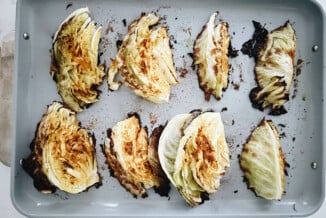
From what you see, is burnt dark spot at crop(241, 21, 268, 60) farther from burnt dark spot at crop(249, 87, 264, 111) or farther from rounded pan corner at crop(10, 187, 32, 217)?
rounded pan corner at crop(10, 187, 32, 217)

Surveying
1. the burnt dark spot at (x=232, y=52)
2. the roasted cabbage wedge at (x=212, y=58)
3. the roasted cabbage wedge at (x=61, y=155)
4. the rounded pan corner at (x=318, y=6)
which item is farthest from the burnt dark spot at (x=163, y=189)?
the rounded pan corner at (x=318, y=6)

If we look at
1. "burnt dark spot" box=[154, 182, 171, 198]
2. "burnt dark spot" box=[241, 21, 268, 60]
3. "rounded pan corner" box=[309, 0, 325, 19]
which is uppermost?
"rounded pan corner" box=[309, 0, 325, 19]

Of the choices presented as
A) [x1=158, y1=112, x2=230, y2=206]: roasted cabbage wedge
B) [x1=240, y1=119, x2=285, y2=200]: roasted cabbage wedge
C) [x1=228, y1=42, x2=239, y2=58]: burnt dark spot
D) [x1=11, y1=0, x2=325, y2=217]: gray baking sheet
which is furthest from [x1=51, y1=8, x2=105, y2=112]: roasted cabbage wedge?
[x1=240, y1=119, x2=285, y2=200]: roasted cabbage wedge

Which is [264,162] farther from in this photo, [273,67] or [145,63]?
[145,63]

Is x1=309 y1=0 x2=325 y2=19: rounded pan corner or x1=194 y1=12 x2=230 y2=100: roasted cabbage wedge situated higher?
x1=309 y1=0 x2=325 y2=19: rounded pan corner

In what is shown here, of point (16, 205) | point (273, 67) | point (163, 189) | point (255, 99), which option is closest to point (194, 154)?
point (163, 189)

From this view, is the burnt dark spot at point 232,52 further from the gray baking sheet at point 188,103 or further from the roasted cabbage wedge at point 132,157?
the roasted cabbage wedge at point 132,157
